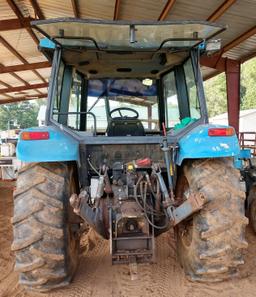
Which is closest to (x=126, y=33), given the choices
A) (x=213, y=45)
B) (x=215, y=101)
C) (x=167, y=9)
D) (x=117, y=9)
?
(x=213, y=45)

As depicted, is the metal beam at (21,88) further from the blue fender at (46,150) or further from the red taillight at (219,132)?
the red taillight at (219,132)

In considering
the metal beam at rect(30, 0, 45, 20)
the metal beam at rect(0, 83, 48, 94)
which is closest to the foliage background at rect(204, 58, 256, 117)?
the metal beam at rect(0, 83, 48, 94)

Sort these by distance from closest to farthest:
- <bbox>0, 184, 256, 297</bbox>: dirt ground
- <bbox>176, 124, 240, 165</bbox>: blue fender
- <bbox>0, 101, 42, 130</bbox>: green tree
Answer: <bbox>176, 124, 240, 165</bbox>: blue fender < <bbox>0, 184, 256, 297</bbox>: dirt ground < <bbox>0, 101, 42, 130</bbox>: green tree

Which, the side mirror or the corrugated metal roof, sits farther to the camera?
the corrugated metal roof

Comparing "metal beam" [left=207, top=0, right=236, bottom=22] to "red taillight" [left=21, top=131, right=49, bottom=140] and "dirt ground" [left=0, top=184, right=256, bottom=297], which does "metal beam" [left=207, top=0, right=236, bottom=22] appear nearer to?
"dirt ground" [left=0, top=184, right=256, bottom=297]

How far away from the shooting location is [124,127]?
4.63 metres

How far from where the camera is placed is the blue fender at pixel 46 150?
2.98 metres

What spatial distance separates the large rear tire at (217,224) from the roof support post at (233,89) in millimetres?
9008

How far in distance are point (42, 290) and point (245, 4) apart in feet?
23.4

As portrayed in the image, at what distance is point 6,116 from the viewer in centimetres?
5531

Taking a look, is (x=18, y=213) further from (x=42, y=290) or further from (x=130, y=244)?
(x=130, y=244)

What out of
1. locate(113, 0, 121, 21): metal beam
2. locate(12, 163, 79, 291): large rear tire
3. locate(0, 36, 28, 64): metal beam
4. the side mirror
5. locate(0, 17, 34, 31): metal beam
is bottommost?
locate(12, 163, 79, 291): large rear tire

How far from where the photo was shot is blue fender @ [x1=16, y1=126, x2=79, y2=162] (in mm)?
2984

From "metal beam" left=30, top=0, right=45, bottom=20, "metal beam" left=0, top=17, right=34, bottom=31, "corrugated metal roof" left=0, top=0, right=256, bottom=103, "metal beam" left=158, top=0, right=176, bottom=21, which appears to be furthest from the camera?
"metal beam" left=0, top=17, right=34, bottom=31
